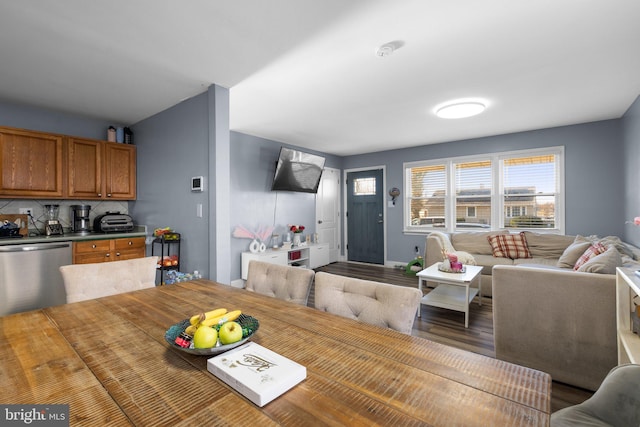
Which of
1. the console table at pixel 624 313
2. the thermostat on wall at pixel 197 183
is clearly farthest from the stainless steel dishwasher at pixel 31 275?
the console table at pixel 624 313

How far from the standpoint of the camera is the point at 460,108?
3.17m

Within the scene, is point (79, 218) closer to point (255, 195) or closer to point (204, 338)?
point (255, 195)

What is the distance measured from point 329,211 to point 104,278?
481cm

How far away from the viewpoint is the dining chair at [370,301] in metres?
1.17

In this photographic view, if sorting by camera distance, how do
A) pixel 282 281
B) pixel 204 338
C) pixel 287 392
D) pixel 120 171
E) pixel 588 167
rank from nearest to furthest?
pixel 287 392, pixel 204 338, pixel 282 281, pixel 120 171, pixel 588 167

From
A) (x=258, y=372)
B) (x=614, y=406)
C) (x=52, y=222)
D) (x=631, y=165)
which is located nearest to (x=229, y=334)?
(x=258, y=372)

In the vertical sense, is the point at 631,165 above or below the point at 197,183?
above

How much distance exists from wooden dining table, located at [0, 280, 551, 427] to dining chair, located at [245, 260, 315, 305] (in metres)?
0.38

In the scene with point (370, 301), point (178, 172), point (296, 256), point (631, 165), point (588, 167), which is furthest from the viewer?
point (296, 256)

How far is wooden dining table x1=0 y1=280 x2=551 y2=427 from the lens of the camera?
630 mm

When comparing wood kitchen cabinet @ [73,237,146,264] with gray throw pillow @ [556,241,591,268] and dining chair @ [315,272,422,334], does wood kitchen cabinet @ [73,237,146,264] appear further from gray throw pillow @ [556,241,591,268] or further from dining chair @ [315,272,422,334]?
gray throw pillow @ [556,241,591,268]

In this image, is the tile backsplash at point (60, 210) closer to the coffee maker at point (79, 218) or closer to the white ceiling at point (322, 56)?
the coffee maker at point (79, 218)

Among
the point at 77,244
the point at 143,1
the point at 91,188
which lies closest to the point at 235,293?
the point at 143,1

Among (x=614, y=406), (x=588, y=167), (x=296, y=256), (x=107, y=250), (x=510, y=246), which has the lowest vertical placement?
(x=296, y=256)
